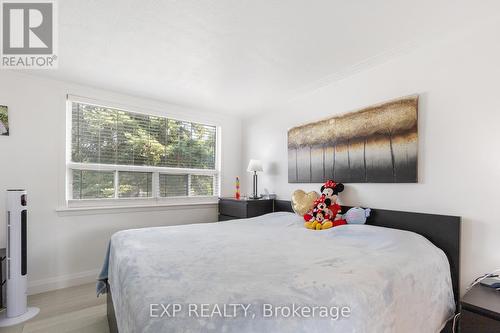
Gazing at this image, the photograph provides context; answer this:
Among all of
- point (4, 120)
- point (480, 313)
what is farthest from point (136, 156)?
point (480, 313)

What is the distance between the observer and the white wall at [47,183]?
2.58 meters

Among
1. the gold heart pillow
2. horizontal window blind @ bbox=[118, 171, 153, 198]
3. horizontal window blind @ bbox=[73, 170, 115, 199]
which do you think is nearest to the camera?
the gold heart pillow

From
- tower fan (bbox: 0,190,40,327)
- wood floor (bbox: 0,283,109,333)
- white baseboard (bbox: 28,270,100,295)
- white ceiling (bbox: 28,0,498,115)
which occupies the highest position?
white ceiling (bbox: 28,0,498,115)

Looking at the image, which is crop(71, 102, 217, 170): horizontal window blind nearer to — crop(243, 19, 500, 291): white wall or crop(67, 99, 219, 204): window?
crop(67, 99, 219, 204): window

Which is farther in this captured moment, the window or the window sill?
the window

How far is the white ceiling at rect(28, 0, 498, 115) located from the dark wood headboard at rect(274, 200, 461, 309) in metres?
1.41

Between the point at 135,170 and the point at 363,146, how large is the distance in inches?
109

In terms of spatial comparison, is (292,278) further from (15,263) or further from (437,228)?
(15,263)

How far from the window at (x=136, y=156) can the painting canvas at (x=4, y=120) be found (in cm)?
55

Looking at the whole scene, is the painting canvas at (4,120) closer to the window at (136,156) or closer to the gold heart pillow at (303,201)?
the window at (136,156)

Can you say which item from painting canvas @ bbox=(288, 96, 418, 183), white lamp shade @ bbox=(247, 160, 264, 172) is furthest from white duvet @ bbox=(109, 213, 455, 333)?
white lamp shade @ bbox=(247, 160, 264, 172)

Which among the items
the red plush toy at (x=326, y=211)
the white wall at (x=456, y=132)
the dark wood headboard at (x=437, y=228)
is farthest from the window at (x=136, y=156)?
the dark wood headboard at (x=437, y=228)

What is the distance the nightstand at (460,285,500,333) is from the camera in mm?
1318

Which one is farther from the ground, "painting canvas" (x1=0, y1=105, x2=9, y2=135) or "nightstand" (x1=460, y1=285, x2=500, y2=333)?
"painting canvas" (x1=0, y1=105, x2=9, y2=135)
